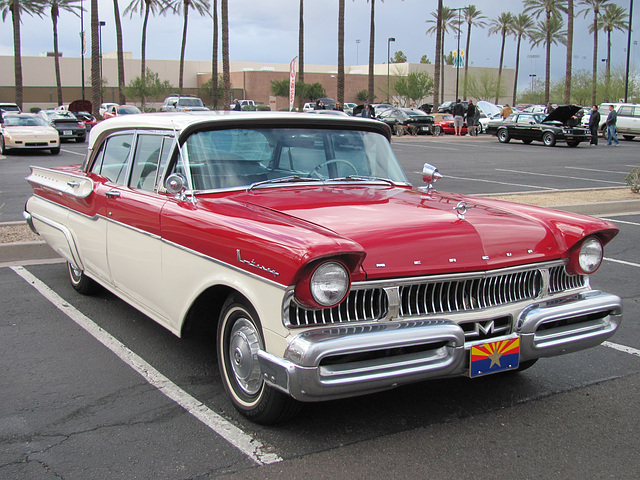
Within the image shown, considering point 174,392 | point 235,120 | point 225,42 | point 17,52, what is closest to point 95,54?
point 225,42

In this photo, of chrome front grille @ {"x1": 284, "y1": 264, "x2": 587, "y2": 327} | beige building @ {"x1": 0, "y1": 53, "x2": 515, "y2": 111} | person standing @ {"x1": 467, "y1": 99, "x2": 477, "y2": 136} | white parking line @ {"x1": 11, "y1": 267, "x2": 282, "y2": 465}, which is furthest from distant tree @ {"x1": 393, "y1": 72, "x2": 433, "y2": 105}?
chrome front grille @ {"x1": 284, "y1": 264, "x2": 587, "y2": 327}

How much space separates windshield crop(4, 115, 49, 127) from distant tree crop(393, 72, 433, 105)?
53.2 metres

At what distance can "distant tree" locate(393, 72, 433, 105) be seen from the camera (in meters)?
70.4

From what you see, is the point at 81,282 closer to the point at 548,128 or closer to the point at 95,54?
the point at 548,128

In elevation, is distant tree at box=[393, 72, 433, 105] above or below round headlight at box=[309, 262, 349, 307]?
above

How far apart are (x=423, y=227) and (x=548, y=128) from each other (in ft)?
91.2

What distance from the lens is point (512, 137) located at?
3081cm

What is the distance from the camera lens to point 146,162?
15.7 feet

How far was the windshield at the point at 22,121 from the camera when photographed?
21797 millimetres

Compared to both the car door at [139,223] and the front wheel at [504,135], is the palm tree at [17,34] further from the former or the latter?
the car door at [139,223]

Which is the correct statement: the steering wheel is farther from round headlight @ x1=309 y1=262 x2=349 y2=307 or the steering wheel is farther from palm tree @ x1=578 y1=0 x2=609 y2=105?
palm tree @ x1=578 y1=0 x2=609 y2=105

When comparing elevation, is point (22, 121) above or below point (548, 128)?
below

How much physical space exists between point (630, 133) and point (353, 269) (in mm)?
36074

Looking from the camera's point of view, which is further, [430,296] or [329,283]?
[430,296]
